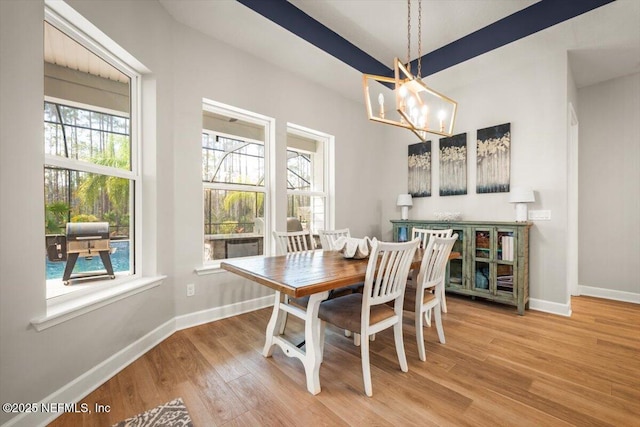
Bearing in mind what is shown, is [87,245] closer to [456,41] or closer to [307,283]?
[307,283]

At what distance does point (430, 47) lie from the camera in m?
3.38

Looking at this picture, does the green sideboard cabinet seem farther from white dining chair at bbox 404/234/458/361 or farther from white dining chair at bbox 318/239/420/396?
white dining chair at bbox 318/239/420/396

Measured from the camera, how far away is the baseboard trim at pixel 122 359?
1.41 meters

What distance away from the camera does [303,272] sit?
1767 millimetres

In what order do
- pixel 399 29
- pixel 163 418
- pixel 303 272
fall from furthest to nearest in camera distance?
pixel 399 29 → pixel 303 272 → pixel 163 418

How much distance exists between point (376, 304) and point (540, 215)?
263cm

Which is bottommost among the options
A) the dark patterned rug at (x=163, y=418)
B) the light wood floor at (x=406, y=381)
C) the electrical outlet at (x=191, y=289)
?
the light wood floor at (x=406, y=381)

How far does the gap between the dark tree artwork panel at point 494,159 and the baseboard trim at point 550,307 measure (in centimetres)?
134

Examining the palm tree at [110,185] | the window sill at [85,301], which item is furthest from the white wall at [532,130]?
the window sill at [85,301]

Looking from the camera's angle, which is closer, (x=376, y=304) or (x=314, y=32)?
(x=376, y=304)

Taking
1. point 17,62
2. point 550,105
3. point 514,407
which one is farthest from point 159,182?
point 550,105

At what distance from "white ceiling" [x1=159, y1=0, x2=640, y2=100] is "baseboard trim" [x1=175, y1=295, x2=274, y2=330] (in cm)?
280

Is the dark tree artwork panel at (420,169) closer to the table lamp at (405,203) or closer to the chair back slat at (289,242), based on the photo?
the table lamp at (405,203)

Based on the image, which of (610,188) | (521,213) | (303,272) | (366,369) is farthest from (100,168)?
(610,188)
